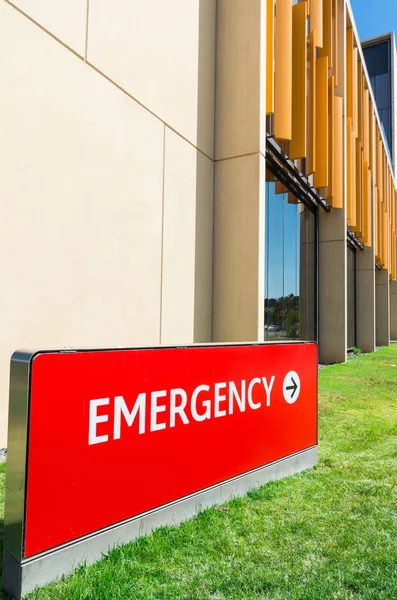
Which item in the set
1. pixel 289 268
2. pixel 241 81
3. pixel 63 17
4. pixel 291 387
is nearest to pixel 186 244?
pixel 241 81

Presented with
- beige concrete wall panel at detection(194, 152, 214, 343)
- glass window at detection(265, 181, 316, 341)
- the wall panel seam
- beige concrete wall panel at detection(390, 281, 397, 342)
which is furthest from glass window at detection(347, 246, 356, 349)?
the wall panel seam

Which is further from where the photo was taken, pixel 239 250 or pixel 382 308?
pixel 382 308

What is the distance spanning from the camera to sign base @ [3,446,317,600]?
7.88 ft

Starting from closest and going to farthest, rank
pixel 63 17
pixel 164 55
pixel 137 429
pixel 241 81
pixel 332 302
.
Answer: pixel 137 429, pixel 63 17, pixel 164 55, pixel 241 81, pixel 332 302

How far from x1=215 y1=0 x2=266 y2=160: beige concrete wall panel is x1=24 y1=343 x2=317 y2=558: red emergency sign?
6.75 m

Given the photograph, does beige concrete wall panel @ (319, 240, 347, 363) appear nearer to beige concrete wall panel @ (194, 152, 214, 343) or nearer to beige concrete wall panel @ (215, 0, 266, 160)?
beige concrete wall panel @ (215, 0, 266, 160)

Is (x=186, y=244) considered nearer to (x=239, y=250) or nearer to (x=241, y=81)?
(x=239, y=250)

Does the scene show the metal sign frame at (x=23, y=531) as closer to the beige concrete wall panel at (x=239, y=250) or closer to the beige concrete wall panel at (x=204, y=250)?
the beige concrete wall panel at (x=204, y=250)

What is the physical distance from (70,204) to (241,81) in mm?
5727

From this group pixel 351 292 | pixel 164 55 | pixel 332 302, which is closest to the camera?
pixel 164 55

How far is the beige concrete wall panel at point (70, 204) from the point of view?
17.6ft

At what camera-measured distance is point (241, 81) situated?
980cm

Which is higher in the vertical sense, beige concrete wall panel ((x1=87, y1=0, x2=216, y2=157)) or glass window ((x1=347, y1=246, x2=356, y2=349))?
beige concrete wall panel ((x1=87, y1=0, x2=216, y2=157))

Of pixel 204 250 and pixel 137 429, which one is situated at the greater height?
pixel 204 250
